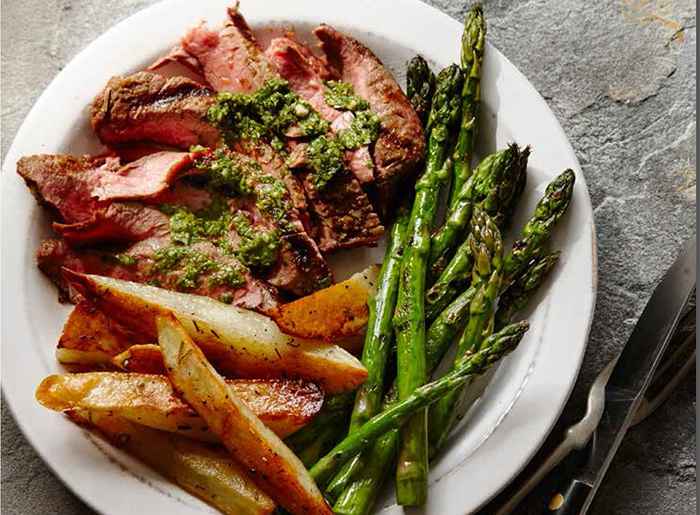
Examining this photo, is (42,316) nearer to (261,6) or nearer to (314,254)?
(314,254)

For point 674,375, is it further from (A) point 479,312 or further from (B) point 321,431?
(B) point 321,431

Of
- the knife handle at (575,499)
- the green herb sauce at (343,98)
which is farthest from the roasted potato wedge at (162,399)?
the green herb sauce at (343,98)

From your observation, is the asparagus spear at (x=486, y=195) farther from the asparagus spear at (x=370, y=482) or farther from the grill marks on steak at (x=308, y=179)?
the asparagus spear at (x=370, y=482)

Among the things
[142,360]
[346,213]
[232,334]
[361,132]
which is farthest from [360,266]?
[142,360]

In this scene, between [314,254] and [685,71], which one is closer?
[314,254]

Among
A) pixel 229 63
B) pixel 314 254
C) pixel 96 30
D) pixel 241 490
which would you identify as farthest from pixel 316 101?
pixel 241 490

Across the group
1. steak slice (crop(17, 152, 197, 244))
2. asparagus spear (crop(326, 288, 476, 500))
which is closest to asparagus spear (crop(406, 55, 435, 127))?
asparagus spear (crop(326, 288, 476, 500))
